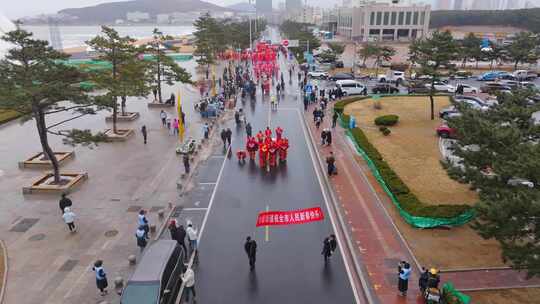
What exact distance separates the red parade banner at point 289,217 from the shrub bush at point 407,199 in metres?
3.74

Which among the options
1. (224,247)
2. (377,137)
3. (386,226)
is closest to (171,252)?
(224,247)

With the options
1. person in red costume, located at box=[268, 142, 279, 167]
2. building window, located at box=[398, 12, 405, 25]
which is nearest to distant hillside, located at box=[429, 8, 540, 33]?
building window, located at box=[398, 12, 405, 25]

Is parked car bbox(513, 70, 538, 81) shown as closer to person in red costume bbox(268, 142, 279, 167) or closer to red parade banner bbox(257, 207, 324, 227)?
person in red costume bbox(268, 142, 279, 167)

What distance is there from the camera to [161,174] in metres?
21.1

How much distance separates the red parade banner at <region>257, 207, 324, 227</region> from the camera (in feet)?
51.5

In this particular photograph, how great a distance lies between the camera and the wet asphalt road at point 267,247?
12000 mm

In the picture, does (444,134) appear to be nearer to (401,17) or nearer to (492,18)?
(401,17)

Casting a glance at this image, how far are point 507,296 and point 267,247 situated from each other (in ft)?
25.7

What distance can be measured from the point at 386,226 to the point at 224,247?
6.58 m

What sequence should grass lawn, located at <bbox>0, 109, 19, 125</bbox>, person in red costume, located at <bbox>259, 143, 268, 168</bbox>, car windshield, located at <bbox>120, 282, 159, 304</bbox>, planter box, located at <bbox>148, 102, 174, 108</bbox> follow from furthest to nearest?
planter box, located at <bbox>148, 102, 174, 108</bbox>, grass lawn, located at <bbox>0, 109, 19, 125</bbox>, person in red costume, located at <bbox>259, 143, 268, 168</bbox>, car windshield, located at <bbox>120, 282, 159, 304</bbox>

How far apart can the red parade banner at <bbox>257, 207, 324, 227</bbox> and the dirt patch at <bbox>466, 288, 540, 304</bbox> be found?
20.0 feet

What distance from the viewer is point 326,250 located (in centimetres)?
1330

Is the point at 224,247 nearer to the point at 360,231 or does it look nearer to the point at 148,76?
the point at 360,231

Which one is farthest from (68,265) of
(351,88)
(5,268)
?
(351,88)
